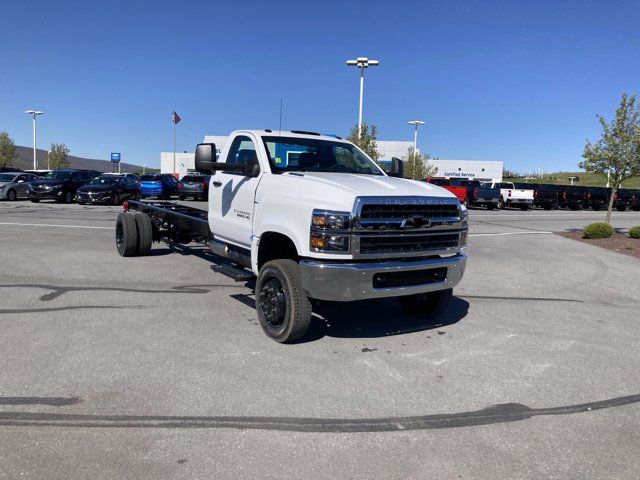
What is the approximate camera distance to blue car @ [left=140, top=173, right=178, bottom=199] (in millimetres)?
30484

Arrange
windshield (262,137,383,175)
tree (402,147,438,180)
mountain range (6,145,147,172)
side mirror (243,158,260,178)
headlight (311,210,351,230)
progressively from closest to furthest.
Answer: headlight (311,210,351,230)
side mirror (243,158,260,178)
windshield (262,137,383,175)
tree (402,147,438,180)
mountain range (6,145,147,172)

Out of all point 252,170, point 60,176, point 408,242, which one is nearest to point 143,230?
point 252,170

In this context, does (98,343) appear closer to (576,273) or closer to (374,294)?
(374,294)

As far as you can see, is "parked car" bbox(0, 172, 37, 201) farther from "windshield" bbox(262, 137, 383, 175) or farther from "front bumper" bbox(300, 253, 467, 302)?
"front bumper" bbox(300, 253, 467, 302)

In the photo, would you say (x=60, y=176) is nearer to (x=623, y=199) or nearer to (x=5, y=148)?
(x=623, y=199)

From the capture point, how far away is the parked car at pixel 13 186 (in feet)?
85.7

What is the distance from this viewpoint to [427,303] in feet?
19.8

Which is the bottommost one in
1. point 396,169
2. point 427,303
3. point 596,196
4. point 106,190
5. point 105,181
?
point 427,303

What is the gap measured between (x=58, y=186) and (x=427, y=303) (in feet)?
80.0

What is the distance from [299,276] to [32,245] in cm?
842

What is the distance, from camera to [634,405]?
3908 millimetres

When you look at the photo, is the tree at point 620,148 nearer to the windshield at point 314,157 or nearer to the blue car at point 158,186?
the windshield at point 314,157

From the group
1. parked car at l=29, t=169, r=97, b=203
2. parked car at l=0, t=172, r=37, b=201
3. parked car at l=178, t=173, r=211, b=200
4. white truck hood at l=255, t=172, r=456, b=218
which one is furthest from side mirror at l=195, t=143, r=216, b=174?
parked car at l=0, t=172, r=37, b=201

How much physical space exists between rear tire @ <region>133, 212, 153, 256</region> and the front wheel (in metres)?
4.95
